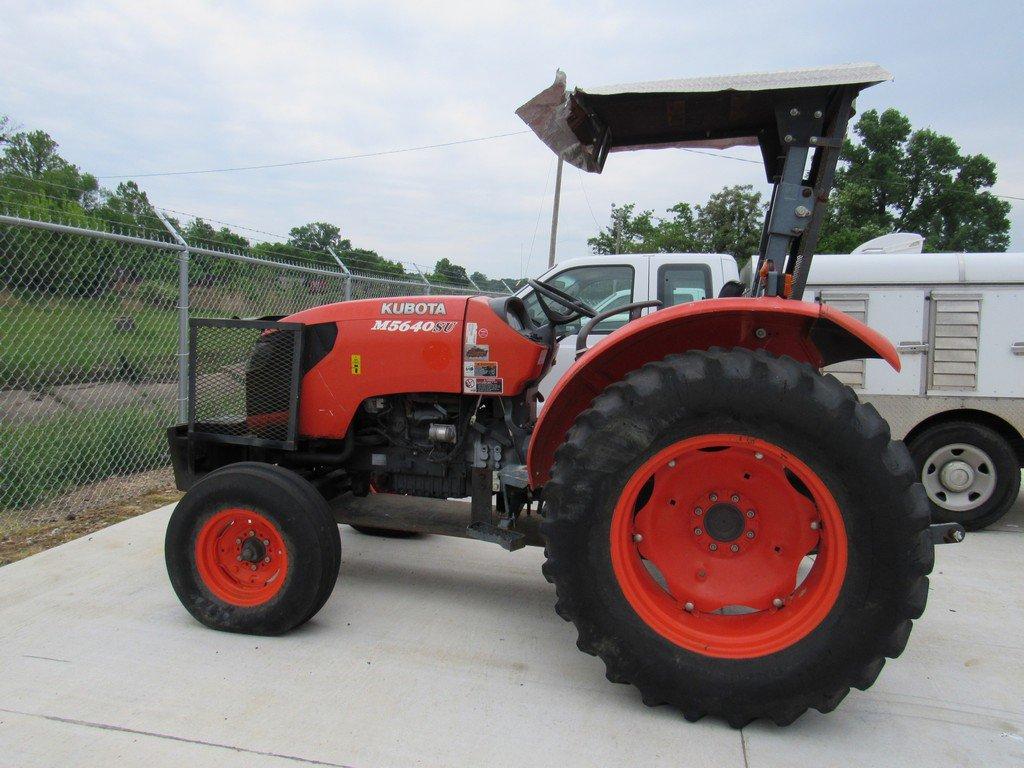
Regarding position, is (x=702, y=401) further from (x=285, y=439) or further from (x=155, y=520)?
(x=155, y=520)

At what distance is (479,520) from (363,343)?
3.15 ft

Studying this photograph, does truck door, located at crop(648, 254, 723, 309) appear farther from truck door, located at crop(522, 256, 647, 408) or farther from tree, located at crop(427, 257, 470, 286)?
tree, located at crop(427, 257, 470, 286)

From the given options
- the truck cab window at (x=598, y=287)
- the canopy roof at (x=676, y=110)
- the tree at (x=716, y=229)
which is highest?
the tree at (x=716, y=229)

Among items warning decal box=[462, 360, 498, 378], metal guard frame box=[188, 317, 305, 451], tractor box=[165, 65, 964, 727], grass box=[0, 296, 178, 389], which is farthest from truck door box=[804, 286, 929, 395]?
grass box=[0, 296, 178, 389]

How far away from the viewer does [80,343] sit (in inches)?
194

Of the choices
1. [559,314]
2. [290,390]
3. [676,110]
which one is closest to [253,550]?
[290,390]

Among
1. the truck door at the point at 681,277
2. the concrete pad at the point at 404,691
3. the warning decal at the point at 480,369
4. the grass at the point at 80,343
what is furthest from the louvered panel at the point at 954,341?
the grass at the point at 80,343

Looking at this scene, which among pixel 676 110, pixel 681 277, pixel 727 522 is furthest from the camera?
pixel 681 277

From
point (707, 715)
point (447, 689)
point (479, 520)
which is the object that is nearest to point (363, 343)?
point (479, 520)

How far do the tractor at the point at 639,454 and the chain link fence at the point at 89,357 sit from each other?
2097 mm

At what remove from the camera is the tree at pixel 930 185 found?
24797 mm

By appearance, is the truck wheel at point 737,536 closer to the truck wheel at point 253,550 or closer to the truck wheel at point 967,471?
the truck wheel at point 253,550

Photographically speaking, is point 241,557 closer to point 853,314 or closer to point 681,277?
point 681,277

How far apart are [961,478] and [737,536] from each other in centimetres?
354
